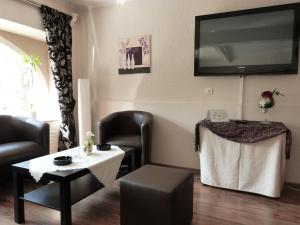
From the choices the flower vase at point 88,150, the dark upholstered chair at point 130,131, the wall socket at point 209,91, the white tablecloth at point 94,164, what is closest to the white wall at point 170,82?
the wall socket at point 209,91

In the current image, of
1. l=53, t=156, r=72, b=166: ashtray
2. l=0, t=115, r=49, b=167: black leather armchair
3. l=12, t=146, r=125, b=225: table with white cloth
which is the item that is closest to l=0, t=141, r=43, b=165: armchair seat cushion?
l=0, t=115, r=49, b=167: black leather armchair

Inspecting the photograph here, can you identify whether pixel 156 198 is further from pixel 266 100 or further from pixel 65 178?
pixel 266 100

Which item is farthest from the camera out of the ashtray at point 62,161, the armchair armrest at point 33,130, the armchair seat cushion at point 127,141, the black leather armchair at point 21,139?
the armchair seat cushion at point 127,141

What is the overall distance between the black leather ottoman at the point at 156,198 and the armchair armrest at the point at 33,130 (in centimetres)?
146

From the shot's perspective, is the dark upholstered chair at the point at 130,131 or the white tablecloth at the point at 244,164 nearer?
the white tablecloth at the point at 244,164

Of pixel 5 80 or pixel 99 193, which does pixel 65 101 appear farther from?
pixel 99 193

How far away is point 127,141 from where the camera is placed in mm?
3023

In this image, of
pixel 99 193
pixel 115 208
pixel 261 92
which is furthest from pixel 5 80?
pixel 261 92

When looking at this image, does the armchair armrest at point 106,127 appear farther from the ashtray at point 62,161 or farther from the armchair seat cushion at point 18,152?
the ashtray at point 62,161

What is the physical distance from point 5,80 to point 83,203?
7.58 feet

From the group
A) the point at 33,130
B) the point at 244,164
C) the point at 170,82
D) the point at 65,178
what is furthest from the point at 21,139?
the point at 244,164

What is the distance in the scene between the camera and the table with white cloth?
69.2 inches

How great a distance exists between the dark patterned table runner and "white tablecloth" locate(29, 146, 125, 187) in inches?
41.5

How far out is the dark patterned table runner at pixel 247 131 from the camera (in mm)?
2418
